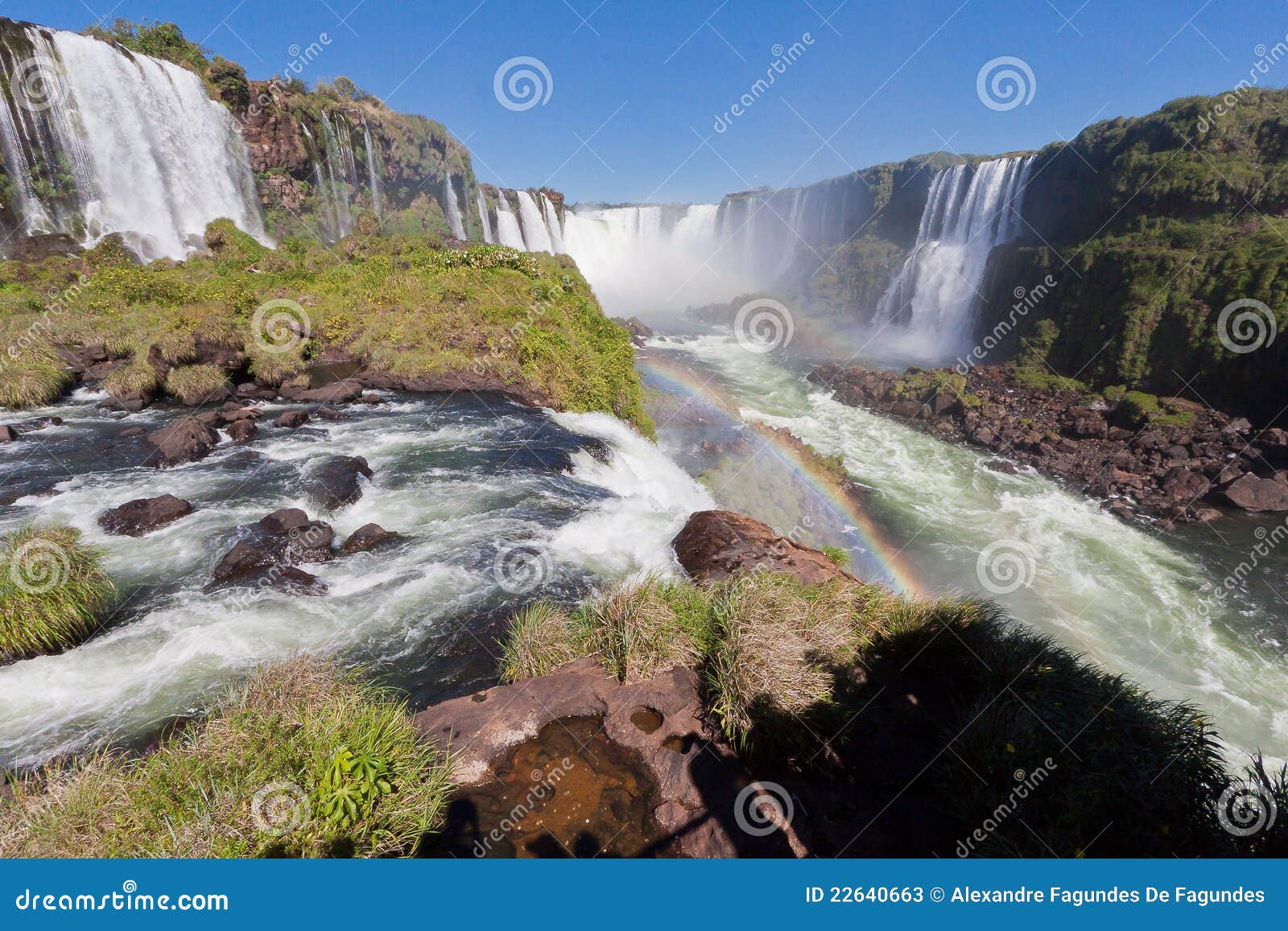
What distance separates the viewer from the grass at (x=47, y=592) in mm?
6320

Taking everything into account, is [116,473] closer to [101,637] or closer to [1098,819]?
[101,637]

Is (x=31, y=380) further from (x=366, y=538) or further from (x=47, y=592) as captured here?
(x=366, y=538)

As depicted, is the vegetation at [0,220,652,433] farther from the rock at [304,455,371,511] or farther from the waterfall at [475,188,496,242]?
the waterfall at [475,188,496,242]

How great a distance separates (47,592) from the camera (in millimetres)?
6656

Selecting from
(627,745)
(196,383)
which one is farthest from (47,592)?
(196,383)

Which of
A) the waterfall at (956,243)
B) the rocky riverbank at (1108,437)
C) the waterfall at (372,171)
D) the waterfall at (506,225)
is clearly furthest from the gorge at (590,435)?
the waterfall at (506,225)

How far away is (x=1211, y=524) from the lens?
17359 mm

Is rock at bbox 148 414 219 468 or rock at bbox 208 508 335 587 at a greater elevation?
rock at bbox 148 414 219 468

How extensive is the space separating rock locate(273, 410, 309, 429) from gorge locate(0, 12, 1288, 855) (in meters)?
0.07

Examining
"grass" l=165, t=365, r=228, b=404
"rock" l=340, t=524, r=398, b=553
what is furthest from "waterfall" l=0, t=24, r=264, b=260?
"rock" l=340, t=524, r=398, b=553

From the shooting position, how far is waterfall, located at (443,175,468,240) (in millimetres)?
A: 56550

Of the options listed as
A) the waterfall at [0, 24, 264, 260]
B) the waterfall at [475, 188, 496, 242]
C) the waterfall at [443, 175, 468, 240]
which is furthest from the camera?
the waterfall at [443, 175, 468, 240]

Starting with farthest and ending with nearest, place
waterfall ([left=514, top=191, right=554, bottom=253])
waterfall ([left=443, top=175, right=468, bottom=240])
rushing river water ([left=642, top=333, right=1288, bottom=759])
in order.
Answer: waterfall ([left=514, top=191, right=554, bottom=253]) < waterfall ([left=443, top=175, right=468, bottom=240]) < rushing river water ([left=642, top=333, right=1288, bottom=759])

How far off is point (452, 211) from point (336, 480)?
56538 millimetres
